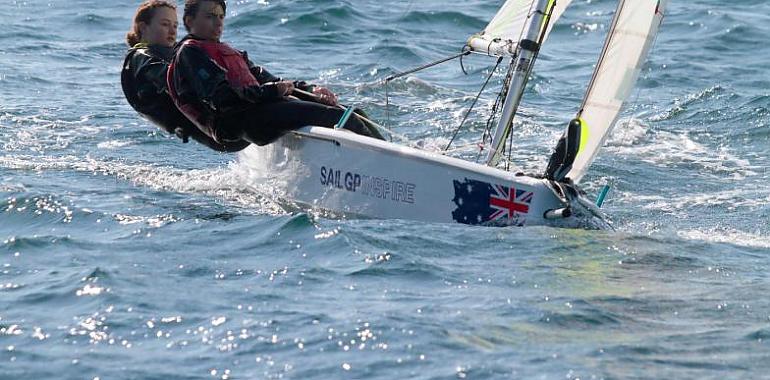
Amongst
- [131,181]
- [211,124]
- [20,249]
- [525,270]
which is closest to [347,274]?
[525,270]

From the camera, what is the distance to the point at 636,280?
5.43 m

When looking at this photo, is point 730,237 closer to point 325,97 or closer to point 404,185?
point 404,185

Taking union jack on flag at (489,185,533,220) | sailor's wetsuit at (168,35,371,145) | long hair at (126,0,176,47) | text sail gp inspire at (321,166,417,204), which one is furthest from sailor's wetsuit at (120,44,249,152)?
union jack on flag at (489,185,533,220)

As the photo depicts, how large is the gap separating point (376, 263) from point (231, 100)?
1.85 meters

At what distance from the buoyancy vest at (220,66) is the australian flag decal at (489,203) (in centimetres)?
140

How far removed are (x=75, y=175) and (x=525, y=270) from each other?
3.55 m

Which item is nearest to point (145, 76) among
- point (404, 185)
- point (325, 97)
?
point (325, 97)

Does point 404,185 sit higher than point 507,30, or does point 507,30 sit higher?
point 507,30

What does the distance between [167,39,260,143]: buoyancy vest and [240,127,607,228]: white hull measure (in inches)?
15.2

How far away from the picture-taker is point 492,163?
702 centimetres

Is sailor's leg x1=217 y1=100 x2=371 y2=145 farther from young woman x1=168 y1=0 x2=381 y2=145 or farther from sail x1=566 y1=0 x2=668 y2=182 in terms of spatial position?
sail x1=566 y1=0 x2=668 y2=182

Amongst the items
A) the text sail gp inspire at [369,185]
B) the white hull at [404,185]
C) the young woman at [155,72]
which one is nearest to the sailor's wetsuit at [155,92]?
the young woman at [155,72]

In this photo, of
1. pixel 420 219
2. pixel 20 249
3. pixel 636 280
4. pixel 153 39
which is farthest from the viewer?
pixel 153 39

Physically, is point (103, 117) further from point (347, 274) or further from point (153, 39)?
point (347, 274)
